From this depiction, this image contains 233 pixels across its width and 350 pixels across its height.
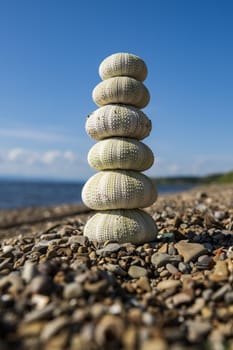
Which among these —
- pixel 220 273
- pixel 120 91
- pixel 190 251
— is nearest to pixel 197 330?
pixel 220 273

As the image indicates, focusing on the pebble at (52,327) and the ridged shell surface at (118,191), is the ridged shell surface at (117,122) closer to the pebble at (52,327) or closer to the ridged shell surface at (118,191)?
the ridged shell surface at (118,191)

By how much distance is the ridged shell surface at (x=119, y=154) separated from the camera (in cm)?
587

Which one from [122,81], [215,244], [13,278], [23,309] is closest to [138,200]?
[215,244]

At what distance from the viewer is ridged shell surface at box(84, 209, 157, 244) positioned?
227 inches

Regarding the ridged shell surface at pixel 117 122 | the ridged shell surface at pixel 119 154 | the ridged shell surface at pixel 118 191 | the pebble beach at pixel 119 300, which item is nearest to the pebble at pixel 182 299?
the pebble beach at pixel 119 300

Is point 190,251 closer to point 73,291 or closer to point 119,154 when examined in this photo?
point 119,154

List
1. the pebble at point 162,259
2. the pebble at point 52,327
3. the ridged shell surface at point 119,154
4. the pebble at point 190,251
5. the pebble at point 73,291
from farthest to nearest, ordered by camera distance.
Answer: the ridged shell surface at point 119,154
the pebble at point 190,251
the pebble at point 162,259
the pebble at point 73,291
the pebble at point 52,327

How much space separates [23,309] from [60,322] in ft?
1.59

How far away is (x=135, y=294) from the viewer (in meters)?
3.84

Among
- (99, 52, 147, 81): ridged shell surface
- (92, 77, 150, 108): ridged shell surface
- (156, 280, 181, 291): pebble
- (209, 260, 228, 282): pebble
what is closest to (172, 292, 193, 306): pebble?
(156, 280, 181, 291): pebble

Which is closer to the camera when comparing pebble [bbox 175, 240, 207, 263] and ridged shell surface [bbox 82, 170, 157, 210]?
pebble [bbox 175, 240, 207, 263]

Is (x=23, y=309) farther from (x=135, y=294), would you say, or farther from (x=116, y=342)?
(x=135, y=294)

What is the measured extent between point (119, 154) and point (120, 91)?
3.52 ft

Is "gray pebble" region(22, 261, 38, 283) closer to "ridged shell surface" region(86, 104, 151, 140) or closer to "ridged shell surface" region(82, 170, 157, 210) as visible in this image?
"ridged shell surface" region(82, 170, 157, 210)
